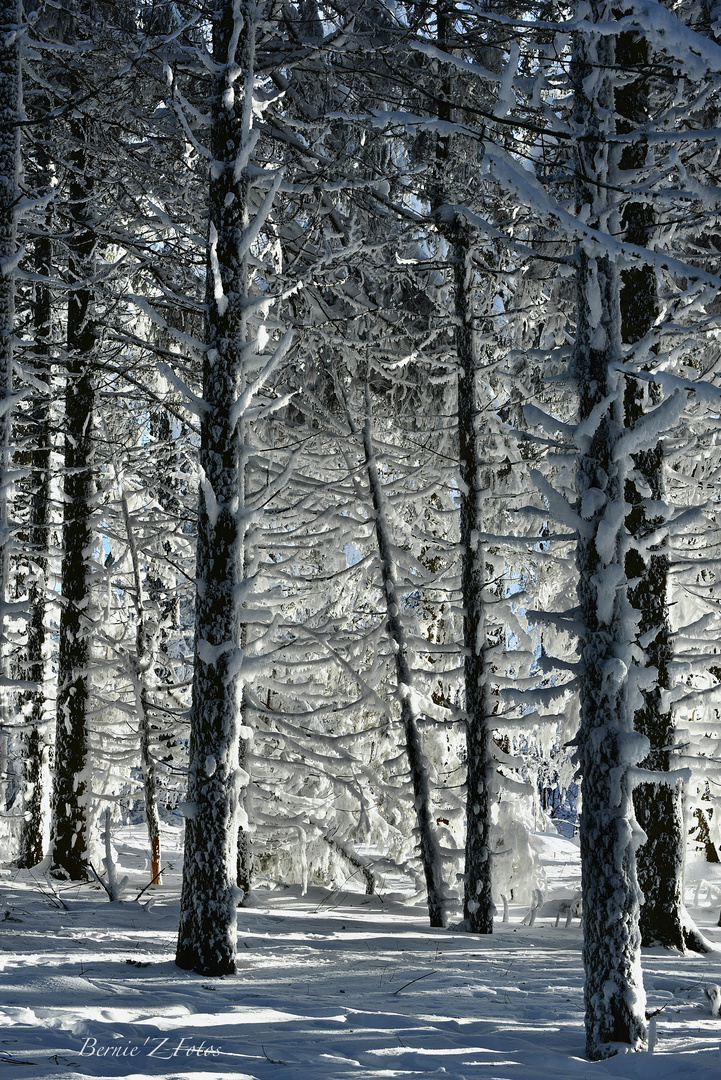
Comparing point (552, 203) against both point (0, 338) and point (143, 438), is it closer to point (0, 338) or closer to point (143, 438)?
point (0, 338)

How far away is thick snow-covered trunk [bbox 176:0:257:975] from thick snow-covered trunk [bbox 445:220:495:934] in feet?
11.7

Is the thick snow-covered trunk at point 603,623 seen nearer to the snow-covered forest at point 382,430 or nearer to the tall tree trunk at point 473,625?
the snow-covered forest at point 382,430

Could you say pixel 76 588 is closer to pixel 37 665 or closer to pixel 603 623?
pixel 37 665

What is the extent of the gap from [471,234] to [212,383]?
4618mm

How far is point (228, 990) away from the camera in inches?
196

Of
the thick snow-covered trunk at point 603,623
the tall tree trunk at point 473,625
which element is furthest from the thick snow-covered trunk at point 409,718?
the thick snow-covered trunk at point 603,623

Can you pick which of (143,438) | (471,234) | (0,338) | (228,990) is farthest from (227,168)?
(143,438)

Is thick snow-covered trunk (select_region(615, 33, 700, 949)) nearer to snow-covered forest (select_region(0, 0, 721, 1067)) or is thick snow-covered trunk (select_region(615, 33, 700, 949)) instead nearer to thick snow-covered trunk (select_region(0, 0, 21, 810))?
snow-covered forest (select_region(0, 0, 721, 1067))

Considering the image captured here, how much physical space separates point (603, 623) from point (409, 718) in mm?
5280

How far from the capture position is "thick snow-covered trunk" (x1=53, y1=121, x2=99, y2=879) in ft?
33.2

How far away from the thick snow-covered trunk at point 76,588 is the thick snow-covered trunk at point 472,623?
4233 mm

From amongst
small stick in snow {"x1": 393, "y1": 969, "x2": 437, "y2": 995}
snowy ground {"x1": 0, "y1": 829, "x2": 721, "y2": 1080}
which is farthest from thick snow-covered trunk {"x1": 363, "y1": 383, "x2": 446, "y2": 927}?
small stick in snow {"x1": 393, "y1": 969, "x2": 437, "y2": 995}

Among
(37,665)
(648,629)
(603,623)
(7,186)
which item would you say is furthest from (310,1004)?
(37,665)

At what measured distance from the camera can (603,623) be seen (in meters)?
4.43
